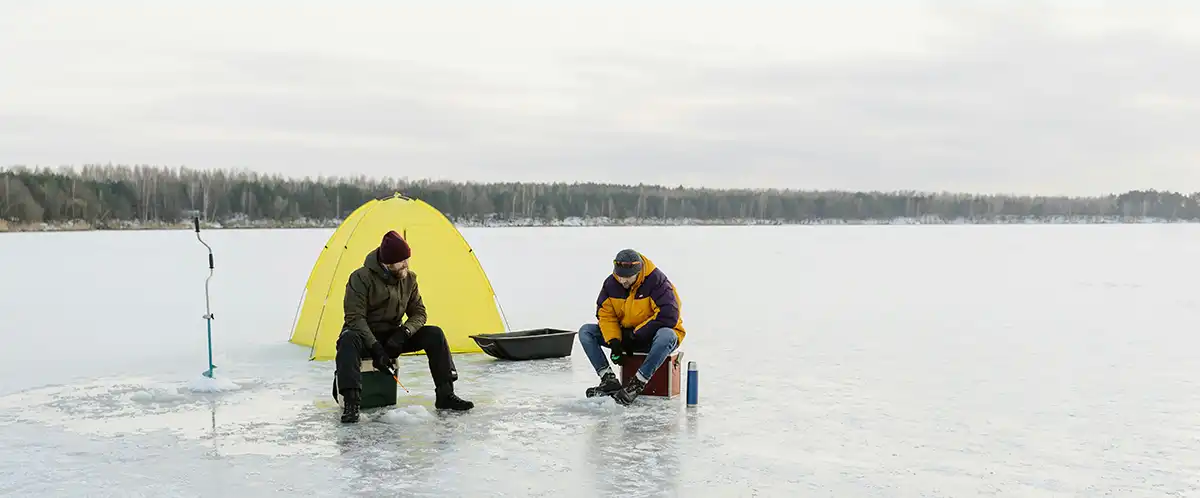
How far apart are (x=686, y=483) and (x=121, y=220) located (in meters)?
83.7

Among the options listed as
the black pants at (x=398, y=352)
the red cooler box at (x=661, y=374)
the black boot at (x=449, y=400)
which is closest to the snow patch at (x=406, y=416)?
the black boot at (x=449, y=400)

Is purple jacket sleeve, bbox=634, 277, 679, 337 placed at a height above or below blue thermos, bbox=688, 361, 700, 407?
above

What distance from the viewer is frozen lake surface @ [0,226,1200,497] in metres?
4.77

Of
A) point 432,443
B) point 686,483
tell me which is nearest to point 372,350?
point 432,443

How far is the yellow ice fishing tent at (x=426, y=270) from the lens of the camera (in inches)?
347

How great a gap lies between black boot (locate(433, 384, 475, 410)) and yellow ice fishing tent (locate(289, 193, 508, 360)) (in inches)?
98.6

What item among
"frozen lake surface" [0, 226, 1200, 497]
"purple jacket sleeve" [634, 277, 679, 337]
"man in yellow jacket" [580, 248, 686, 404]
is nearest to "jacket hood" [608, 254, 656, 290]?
"man in yellow jacket" [580, 248, 686, 404]

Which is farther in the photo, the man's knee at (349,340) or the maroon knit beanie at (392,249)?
the maroon knit beanie at (392,249)

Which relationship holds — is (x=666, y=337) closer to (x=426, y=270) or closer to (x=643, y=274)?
(x=643, y=274)

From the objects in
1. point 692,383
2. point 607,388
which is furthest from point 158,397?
point 692,383

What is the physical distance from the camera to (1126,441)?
563 cm

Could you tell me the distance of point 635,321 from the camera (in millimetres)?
6656

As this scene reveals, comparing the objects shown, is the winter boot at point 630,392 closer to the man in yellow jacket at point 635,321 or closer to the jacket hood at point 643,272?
the man in yellow jacket at point 635,321

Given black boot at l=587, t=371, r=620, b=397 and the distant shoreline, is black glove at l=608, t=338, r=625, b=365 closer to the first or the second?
black boot at l=587, t=371, r=620, b=397
